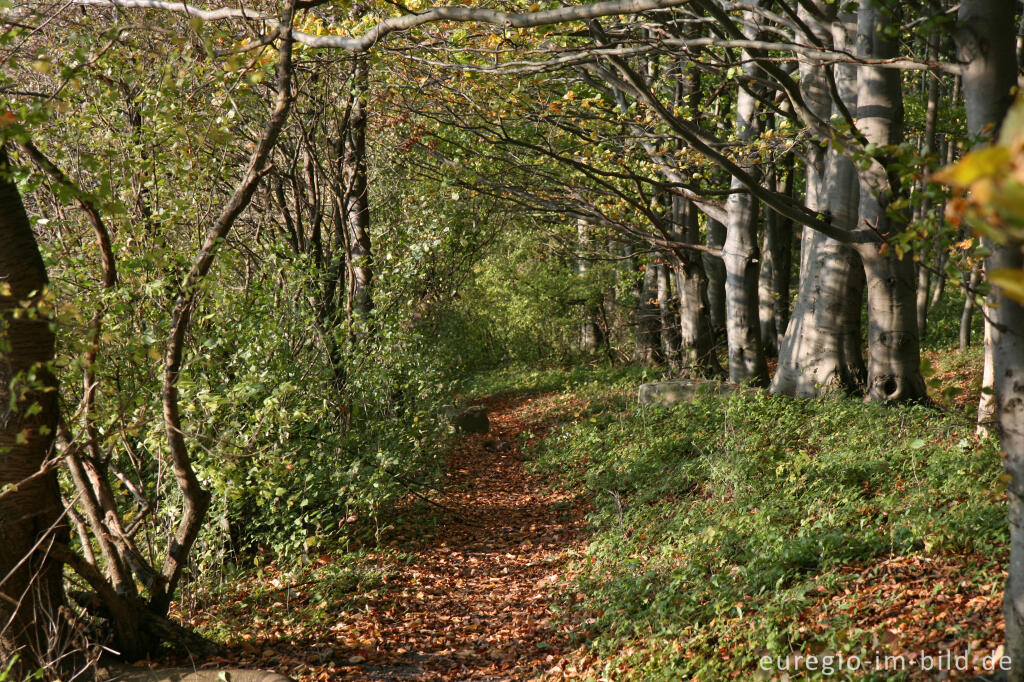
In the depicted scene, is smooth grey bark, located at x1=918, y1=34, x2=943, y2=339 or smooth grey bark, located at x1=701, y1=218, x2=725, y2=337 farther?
smooth grey bark, located at x1=701, y1=218, x2=725, y2=337

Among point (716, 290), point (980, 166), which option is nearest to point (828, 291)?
point (716, 290)

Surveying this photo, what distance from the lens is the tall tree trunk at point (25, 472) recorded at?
154 inches

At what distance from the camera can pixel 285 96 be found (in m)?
3.97

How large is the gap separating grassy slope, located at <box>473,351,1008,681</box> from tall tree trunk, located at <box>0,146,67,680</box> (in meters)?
3.46

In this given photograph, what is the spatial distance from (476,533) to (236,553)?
263 cm

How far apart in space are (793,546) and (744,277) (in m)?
Result: 6.11

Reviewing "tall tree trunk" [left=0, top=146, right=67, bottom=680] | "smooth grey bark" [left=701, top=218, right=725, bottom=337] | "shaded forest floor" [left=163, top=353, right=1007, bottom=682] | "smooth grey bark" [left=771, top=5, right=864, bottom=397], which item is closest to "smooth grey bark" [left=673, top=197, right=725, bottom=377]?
"smooth grey bark" [left=701, top=218, right=725, bottom=337]

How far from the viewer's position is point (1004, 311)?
305cm

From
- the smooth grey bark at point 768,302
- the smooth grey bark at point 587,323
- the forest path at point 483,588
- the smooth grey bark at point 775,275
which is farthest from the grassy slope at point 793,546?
the smooth grey bark at point 587,323

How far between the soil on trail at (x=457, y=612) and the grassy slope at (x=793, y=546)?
1.32 ft

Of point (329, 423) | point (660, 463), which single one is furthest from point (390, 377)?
point (660, 463)

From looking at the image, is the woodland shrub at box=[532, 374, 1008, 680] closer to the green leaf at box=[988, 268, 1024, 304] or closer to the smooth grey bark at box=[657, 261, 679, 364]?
the green leaf at box=[988, 268, 1024, 304]

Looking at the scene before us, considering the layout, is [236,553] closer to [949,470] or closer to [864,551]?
[864,551]

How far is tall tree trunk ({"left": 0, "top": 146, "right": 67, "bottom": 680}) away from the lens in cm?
391
